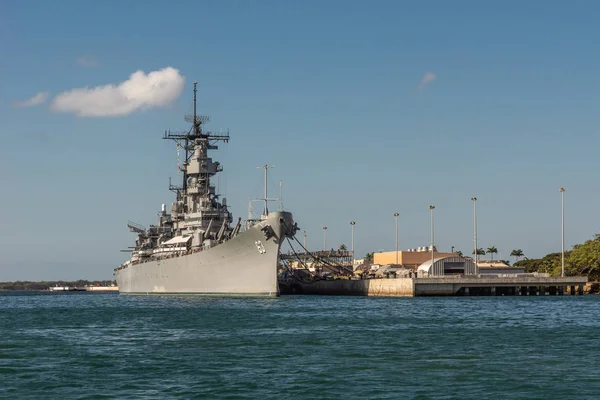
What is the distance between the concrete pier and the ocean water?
166ft

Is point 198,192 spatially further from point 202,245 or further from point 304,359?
point 304,359

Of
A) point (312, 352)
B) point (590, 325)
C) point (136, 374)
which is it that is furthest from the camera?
point (590, 325)

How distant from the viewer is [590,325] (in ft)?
168

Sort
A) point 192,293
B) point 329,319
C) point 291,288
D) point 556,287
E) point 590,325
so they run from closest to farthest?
point 590,325 < point 329,319 < point 192,293 < point 556,287 < point 291,288

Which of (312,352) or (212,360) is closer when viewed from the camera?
(212,360)

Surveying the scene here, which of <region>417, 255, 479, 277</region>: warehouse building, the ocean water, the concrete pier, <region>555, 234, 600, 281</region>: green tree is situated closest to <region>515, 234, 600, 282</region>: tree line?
<region>555, 234, 600, 281</region>: green tree

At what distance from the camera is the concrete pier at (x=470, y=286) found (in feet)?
353

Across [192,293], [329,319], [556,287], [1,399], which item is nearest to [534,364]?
[1,399]

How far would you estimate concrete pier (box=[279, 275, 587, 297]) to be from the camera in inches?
4235

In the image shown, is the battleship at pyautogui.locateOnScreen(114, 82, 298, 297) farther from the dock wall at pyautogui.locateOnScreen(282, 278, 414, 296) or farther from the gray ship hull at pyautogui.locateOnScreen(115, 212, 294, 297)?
the dock wall at pyautogui.locateOnScreen(282, 278, 414, 296)

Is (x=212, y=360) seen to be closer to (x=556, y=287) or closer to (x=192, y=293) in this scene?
(x=192, y=293)

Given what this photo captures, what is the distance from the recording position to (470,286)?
109 meters

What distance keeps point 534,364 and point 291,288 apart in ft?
350

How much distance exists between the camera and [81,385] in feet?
92.7
